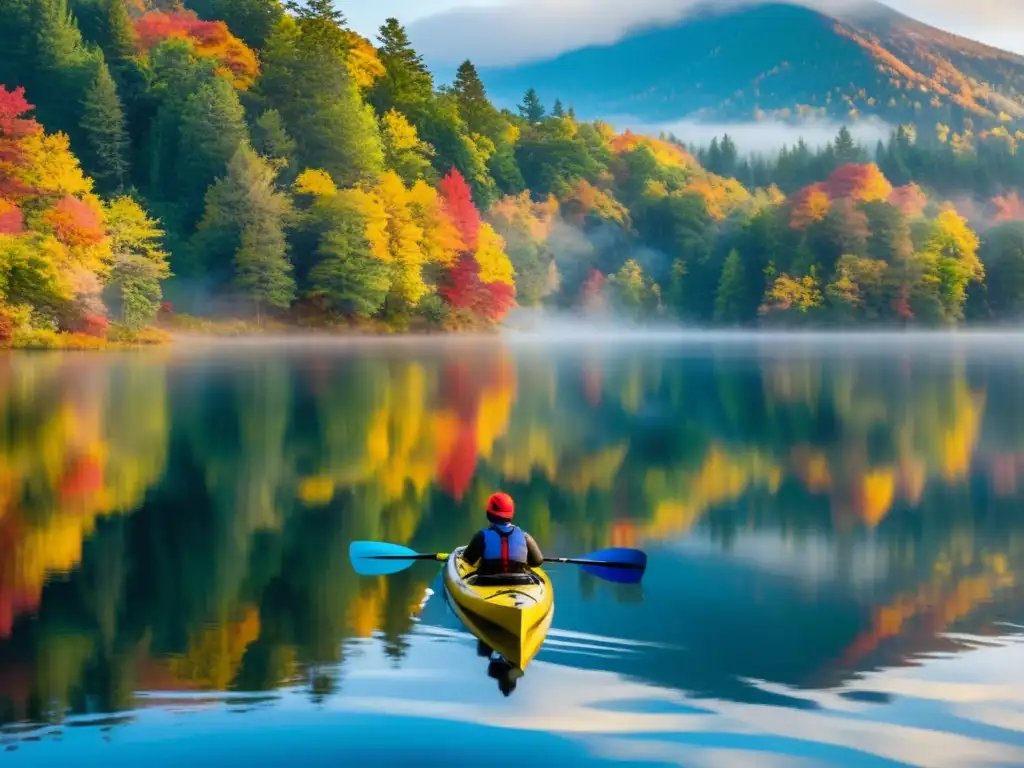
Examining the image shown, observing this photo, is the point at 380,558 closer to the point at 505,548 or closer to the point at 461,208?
the point at 505,548

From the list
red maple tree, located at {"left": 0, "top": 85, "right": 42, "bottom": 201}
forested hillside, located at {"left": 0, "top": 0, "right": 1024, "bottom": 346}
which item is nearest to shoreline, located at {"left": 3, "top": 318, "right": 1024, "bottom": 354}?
forested hillside, located at {"left": 0, "top": 0, "right": 1024, "bottom": 346}

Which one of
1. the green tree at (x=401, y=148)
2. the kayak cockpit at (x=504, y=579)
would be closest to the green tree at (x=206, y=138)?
the green tree at (x=401, y=148)

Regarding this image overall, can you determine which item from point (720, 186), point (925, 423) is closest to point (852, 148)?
point (720, 186)

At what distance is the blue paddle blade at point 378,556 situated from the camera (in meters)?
12.0

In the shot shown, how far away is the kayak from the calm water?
20 centimetres

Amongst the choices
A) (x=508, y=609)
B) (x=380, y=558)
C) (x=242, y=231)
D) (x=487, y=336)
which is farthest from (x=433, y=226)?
(x=508, y=609)

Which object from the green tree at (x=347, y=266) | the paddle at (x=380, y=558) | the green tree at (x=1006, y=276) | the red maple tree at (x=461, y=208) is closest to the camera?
the paddle at (x=380, y=558)

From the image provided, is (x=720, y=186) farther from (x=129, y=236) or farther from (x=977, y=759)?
(x=977, y=759)

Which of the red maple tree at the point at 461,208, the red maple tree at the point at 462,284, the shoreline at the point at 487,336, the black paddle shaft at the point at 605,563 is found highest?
the red maple tree at the point at 461,208

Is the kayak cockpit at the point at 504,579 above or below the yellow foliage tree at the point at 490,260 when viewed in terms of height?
below

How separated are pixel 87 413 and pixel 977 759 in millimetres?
21604

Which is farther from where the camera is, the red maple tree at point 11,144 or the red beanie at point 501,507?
the red maple tree at point 11,144

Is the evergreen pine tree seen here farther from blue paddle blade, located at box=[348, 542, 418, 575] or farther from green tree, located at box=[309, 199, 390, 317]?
blue paddle blade, located at box=[348, 542, 418, 575]

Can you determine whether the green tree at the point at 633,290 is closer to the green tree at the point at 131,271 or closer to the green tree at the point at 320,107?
the green tree at the point at 320,107
